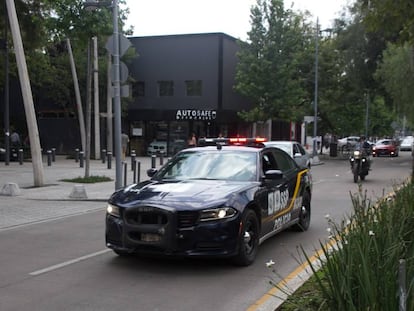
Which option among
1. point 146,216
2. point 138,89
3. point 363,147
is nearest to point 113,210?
point 146,216

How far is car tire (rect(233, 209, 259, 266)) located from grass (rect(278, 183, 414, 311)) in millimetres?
1762

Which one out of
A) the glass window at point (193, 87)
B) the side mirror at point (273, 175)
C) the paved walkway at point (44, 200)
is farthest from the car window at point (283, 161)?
the glass window at point (193, 87)

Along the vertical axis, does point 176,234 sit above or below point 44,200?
above

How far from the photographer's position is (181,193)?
674 cm

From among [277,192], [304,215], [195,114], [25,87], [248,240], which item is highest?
[25,87]

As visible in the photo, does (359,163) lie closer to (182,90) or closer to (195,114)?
(195,114)

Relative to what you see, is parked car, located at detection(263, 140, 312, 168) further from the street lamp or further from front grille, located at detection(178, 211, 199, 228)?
front grille, located at detection(178, 211, 199, 228)

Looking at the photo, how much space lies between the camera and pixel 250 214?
274 inches

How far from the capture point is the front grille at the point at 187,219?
636cm

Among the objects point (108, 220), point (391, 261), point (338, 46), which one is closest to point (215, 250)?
point (108, 220)

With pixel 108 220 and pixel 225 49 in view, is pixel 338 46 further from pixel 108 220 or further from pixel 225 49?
pixel 108 220

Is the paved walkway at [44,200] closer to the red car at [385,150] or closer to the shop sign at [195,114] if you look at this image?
the shop sign at [195,114]

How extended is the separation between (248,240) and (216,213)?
0.74 metres

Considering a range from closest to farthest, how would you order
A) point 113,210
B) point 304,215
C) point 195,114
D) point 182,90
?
point 113,210 → point 304,215 → point 195,114 → point 182,90
